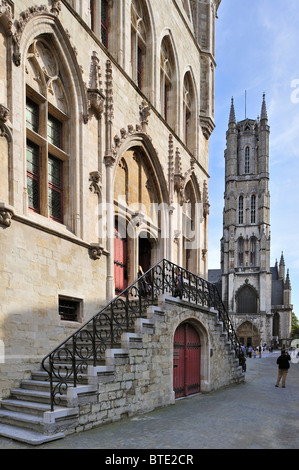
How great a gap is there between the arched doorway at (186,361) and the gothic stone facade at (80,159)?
7.64 ft

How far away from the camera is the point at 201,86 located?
2123 centimetres

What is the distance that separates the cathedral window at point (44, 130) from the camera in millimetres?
9438

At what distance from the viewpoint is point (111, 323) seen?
8227 millimetres

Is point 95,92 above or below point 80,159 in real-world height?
above

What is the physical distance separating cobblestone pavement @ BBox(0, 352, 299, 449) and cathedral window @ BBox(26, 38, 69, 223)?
16.5ft

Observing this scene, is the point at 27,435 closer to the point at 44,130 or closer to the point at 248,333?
the point at 44,130

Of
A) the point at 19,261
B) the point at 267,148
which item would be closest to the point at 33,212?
the point at 19,261

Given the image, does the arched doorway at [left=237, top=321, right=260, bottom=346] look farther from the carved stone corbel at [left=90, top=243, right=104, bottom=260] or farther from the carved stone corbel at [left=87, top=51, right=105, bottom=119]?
the carved stone corbel at [left=87, top=51, right=105, bottom=119]

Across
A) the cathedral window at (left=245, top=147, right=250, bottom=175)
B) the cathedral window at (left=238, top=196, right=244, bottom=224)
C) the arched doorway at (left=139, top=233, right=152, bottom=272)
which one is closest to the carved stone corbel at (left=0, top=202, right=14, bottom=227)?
the arched doorway at (left=139, top=233, right=152, bottom=272)

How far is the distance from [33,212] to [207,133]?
47.5ft

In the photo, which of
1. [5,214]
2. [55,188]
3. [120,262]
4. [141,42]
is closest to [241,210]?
[141,42]

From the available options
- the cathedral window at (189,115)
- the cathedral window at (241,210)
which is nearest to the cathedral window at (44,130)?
the cathedral window at (189,115)

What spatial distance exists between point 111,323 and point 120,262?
5432 millimetres
